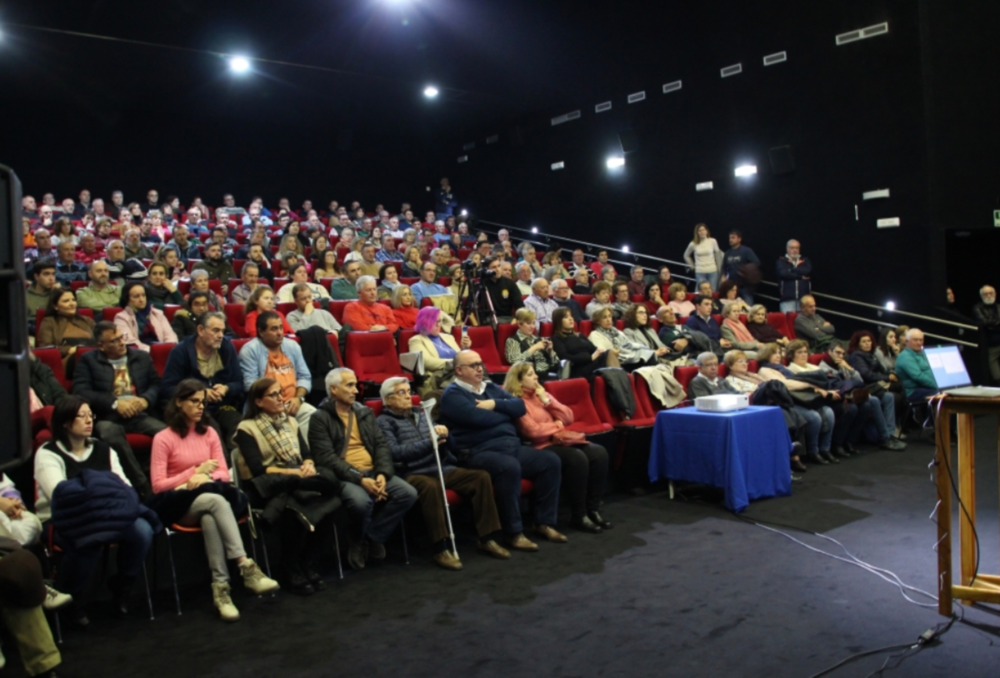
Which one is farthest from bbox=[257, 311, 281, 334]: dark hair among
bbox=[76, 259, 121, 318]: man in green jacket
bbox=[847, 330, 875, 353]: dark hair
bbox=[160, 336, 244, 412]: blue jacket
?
bbox=[847, 330, 875, 353]: dark hair

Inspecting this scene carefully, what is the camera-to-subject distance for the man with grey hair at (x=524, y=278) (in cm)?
766

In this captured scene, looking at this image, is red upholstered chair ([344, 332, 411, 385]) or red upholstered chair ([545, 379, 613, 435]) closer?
red upholstered chair ([545, 379, 613, 435])

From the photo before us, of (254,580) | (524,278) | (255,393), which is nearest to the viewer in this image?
(254,580)

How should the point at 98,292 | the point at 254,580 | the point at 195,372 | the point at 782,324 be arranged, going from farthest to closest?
the point at 782,324 → the point at 98,292 → the point at 195,372 → the point at 254,580

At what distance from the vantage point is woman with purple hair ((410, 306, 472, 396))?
4816 mm

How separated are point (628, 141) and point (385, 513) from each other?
8.08 meters

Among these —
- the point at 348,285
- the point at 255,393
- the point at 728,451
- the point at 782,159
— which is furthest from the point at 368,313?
the point at 782,159

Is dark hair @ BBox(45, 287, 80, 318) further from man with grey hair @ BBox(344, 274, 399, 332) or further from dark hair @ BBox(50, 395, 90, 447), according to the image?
man with grey hair @ BBox(344, 274, 399, 332)

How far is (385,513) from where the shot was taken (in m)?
3.53

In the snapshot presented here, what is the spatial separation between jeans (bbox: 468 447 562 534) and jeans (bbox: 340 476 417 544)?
0.42 metres

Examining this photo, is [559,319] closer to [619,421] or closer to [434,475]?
[619,421]

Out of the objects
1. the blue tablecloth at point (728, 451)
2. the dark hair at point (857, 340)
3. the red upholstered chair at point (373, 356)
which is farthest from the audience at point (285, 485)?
the dark hair at point (857, 340)

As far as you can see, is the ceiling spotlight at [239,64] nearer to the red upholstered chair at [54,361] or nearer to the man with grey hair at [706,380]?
the red upholstered chair at [54,361]

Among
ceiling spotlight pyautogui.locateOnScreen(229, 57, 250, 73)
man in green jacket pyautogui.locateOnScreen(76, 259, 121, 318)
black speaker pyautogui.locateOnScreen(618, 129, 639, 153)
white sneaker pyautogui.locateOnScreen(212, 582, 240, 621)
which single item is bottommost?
white sneaker pyautogui.locateOnScreen(212, 582, 240, 621)
